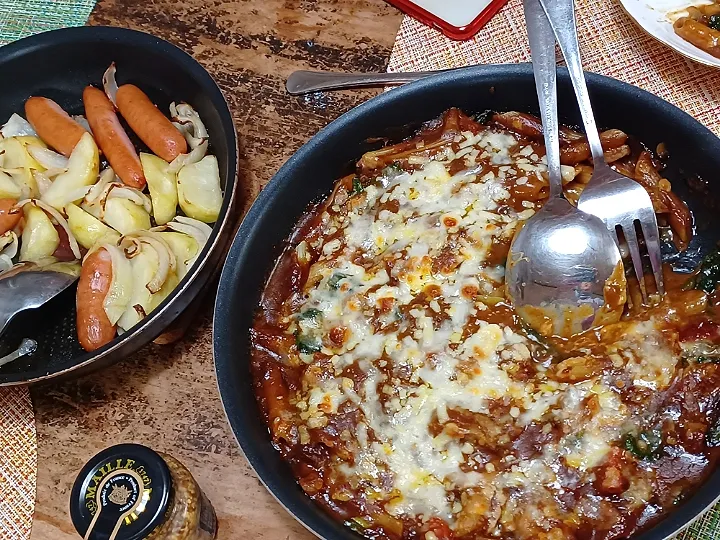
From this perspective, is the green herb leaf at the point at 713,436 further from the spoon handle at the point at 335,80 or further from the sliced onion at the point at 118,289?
the sliced onion at the point at 118,289

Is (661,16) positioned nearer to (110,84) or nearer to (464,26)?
(464,26)

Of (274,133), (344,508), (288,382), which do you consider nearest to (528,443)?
(344,508)

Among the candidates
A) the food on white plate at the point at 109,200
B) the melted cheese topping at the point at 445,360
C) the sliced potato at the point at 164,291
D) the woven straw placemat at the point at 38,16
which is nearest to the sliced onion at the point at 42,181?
the food on white plate at the point at 109,200

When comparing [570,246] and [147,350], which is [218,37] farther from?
[570,246]

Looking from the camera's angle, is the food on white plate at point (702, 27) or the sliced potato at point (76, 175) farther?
the sliced potato at point (76, 175)

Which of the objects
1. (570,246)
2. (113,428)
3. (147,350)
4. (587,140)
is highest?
(587,140)

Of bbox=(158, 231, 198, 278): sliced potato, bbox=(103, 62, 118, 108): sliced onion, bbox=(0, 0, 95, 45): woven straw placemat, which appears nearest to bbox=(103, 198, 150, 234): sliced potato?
bbox=(158, 231, 198, 278): sliced potato

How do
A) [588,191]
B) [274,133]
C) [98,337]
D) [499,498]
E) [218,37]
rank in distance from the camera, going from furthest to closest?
1. [218,37]
2. [274,133]
3. [98,337]
4. [588,191]
5. [499,498]
